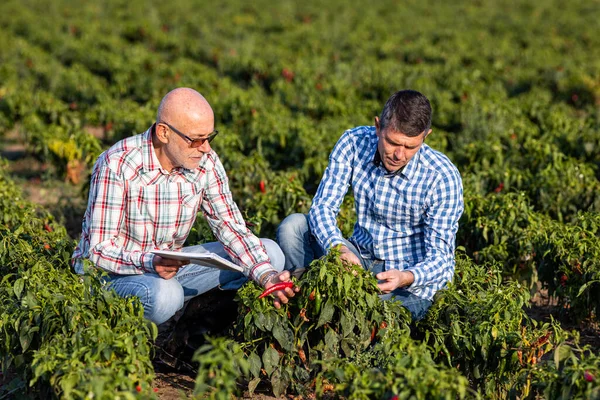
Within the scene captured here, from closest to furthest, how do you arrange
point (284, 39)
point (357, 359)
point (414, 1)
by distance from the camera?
point (357, 359), point (284, 39), point (414, 1)

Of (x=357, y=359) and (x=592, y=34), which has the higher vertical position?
(x=592, y=34)

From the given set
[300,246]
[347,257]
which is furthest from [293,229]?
[347,257]

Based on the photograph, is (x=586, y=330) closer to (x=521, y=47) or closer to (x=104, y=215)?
(x=104, y=215)

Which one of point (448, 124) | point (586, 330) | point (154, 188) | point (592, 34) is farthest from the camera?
point (592, 34)

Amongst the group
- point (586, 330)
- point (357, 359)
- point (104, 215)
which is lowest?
point (586, 330)

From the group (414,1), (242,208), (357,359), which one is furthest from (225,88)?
(414,1)

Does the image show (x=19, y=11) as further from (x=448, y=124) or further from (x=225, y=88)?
(x=448, y=124)

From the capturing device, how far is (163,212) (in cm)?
391

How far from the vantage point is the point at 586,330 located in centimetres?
496

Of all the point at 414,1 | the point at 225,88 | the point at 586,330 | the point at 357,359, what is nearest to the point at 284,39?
the point at 225,88

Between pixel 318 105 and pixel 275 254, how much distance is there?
17.5ft

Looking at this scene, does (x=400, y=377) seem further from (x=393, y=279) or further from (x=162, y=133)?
(x=162, y=133)

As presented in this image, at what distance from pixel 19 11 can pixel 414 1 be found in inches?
484

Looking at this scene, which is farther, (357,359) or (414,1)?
(414,1)
